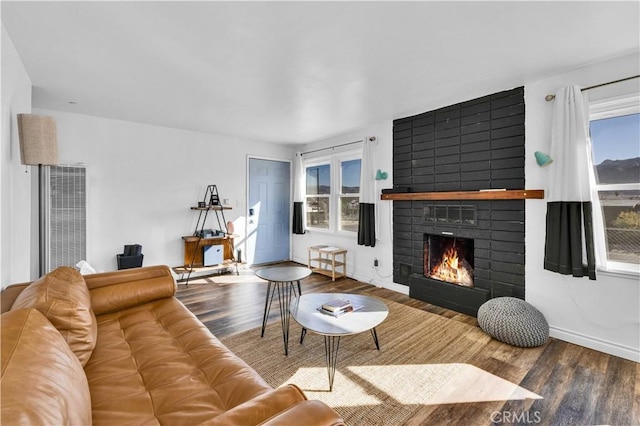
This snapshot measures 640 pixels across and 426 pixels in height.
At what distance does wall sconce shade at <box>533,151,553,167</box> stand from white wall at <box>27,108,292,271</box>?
4.34 meters

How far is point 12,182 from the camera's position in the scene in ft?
6.97

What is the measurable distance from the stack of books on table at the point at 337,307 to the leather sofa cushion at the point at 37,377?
142 cm

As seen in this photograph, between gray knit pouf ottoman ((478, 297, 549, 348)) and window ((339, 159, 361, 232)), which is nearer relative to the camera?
gray knit pouf ottoman ((478, 297, 549, 348))

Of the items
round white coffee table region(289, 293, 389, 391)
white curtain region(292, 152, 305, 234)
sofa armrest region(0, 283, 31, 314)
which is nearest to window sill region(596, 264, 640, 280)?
round white coffee table region(289, 293, 389, 391)

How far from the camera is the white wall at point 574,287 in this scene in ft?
7.70

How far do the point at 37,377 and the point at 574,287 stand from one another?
3.54 meters

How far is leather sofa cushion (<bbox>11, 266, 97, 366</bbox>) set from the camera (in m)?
1.35

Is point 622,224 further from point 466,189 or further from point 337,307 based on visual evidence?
point 337,307

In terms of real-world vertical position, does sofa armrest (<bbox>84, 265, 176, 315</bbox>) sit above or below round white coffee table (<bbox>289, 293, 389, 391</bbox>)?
above

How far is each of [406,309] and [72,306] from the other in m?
3.04

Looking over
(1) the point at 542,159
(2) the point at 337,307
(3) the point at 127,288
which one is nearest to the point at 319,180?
(1) the point at 542,159

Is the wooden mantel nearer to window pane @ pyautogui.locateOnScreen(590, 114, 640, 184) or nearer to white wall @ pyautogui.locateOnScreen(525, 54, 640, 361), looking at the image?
white wall @ pyautogui.locateOnScreen(525, 54, 640, 361)

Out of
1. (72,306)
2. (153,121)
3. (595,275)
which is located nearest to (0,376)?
(72,306)

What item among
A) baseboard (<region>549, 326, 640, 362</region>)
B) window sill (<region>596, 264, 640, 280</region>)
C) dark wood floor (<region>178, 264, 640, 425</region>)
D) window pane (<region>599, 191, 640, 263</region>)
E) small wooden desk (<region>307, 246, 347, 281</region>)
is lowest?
dark wood floor (<region>178, 264, 640, 425</region>)
